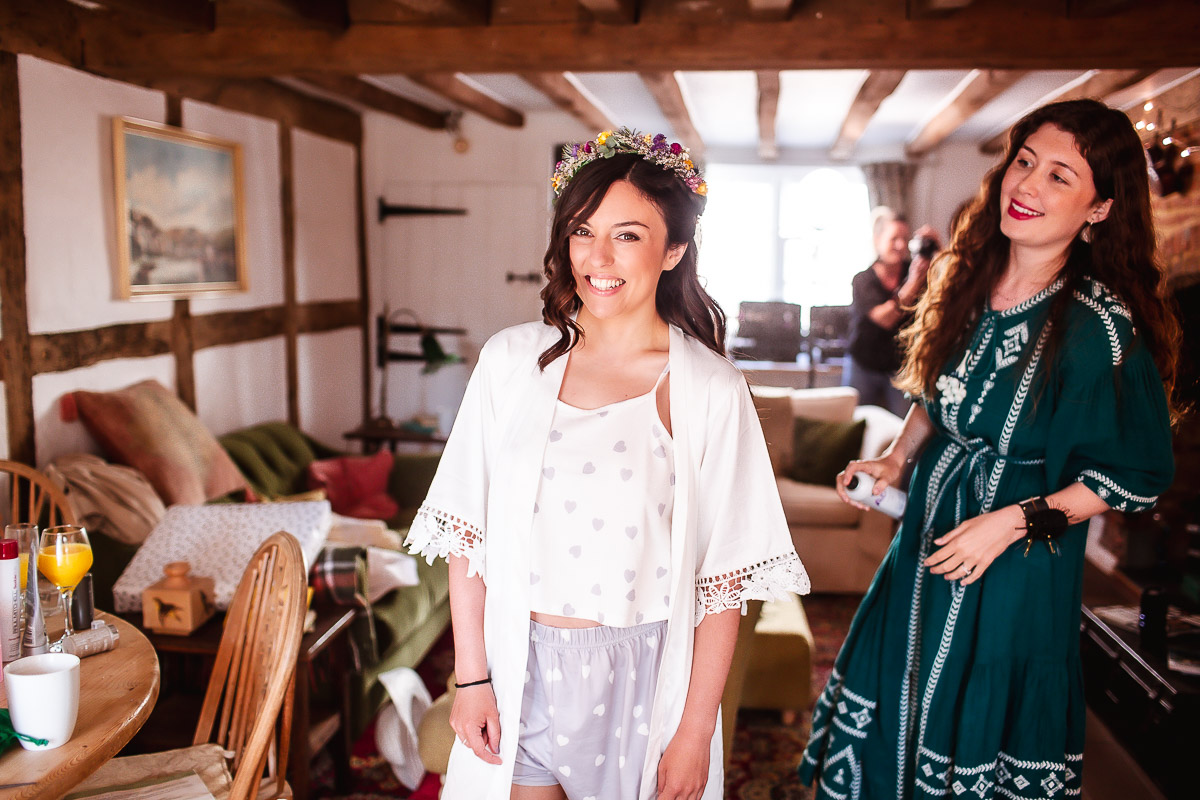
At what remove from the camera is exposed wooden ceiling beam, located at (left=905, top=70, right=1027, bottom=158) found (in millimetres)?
4492

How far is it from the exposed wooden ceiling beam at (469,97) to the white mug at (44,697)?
10.1ft

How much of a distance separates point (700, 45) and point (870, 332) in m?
2.60

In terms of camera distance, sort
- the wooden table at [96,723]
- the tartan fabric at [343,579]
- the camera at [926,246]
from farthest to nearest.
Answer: the camera at [926,246], the tartan fabric at [343,579], the wooden table at [96,723]

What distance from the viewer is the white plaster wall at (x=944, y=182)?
7.42 meters

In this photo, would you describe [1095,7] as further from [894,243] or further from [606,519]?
[606,519]

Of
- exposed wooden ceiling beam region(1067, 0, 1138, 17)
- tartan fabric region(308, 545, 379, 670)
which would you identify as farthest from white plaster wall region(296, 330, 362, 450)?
exposed wooden ceiling beam region(1067, 0, 1138, 17)

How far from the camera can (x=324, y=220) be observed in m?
5.83

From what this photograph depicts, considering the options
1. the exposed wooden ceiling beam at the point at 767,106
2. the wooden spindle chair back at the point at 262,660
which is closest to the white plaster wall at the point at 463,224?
the exposed wooden ceiling beam at the point at 767,106

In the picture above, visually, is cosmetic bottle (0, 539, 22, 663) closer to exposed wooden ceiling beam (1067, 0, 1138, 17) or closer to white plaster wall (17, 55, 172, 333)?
white plaster wall (17, 55, 172, 333)

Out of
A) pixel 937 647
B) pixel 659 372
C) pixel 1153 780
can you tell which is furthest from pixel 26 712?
pixel 1153 780

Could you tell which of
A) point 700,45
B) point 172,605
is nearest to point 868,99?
point 700,45

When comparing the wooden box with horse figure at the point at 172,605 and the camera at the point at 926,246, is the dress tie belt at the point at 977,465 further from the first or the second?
the camera at the point at 926,246

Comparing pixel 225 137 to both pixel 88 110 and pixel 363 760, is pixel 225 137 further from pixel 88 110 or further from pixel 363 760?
pixel 363 760

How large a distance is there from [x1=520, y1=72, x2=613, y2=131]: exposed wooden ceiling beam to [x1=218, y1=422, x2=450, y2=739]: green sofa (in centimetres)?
193
